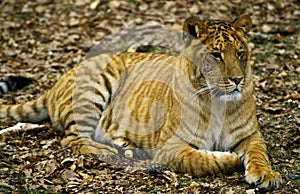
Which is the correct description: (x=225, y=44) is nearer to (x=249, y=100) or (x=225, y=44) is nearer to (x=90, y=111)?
(x=249, y=100)

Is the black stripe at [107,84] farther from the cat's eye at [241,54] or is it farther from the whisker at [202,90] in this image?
the cat's eye at [241,54]

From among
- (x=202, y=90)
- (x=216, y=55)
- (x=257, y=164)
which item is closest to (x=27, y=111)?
(x=202, y=90)

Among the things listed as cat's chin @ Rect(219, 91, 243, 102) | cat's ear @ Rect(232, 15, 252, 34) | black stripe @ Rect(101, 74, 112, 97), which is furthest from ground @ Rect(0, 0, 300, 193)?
cat's ear @ Rect(232, 15, 252, 34)

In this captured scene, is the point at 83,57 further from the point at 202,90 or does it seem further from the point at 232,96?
the point at 232,96

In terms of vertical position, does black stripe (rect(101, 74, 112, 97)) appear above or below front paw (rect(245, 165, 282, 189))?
above

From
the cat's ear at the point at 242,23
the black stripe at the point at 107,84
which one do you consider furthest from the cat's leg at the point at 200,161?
the black stripe at the point at 107,84

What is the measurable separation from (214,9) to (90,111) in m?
4.92

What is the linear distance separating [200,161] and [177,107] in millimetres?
740

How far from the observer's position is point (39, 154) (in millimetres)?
6594

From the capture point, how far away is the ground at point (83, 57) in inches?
226

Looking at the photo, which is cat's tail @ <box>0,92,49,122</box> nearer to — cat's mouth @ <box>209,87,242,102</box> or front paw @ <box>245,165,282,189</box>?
cat's mouth @ <box>209,87,242,102</box>

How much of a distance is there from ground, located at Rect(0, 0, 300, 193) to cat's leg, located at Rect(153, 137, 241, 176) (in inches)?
3.2

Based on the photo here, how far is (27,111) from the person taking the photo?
751cm

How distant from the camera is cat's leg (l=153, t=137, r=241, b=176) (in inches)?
223
